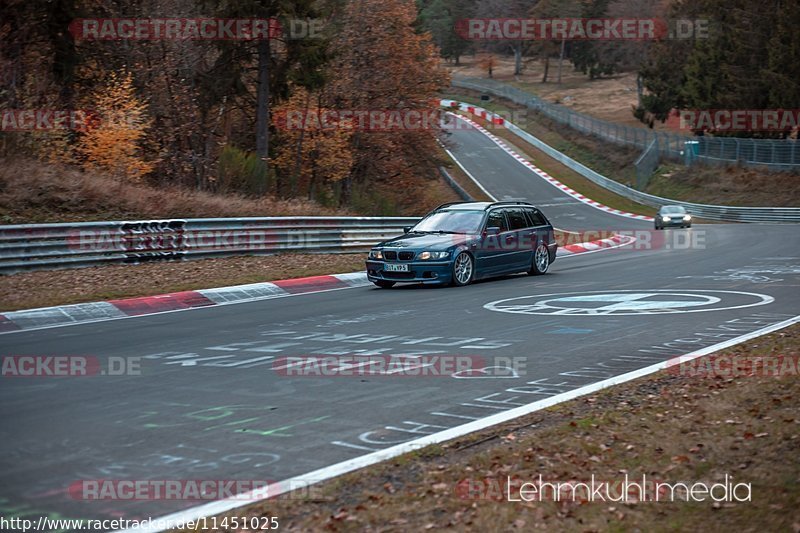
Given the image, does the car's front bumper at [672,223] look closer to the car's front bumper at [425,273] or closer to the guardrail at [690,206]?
the guardrail at [690,206]

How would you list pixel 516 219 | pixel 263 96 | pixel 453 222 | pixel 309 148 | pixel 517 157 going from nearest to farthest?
pixel 453 222 → pixel 516 219 → pixel 263 96 → pixel 309 148 → pixel 517 157

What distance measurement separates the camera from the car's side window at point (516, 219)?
1972cm

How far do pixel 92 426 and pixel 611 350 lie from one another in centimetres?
600

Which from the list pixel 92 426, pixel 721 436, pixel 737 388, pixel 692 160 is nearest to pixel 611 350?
pixel 737 388

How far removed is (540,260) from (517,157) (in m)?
53.9

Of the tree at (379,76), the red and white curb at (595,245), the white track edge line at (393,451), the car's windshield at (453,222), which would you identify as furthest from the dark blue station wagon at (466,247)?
the tree at (379,76)

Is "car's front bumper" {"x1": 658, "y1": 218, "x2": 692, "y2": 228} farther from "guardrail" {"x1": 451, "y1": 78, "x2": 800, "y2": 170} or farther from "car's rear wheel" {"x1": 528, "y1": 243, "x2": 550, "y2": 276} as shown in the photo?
"car's rear wheel" {"x1": 528, "y1": 243, "x2": 550, "y2": 276}

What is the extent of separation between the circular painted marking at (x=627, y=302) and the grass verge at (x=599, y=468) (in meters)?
5.71

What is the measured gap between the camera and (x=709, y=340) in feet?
37.1

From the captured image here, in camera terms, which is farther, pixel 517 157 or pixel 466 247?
pixel 517 157

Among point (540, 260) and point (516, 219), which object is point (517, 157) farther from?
point (516, 219)

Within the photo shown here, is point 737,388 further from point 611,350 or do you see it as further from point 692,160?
point 692,160

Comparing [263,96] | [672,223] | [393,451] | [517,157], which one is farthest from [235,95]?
[517,157]

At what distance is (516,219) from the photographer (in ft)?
65.4
